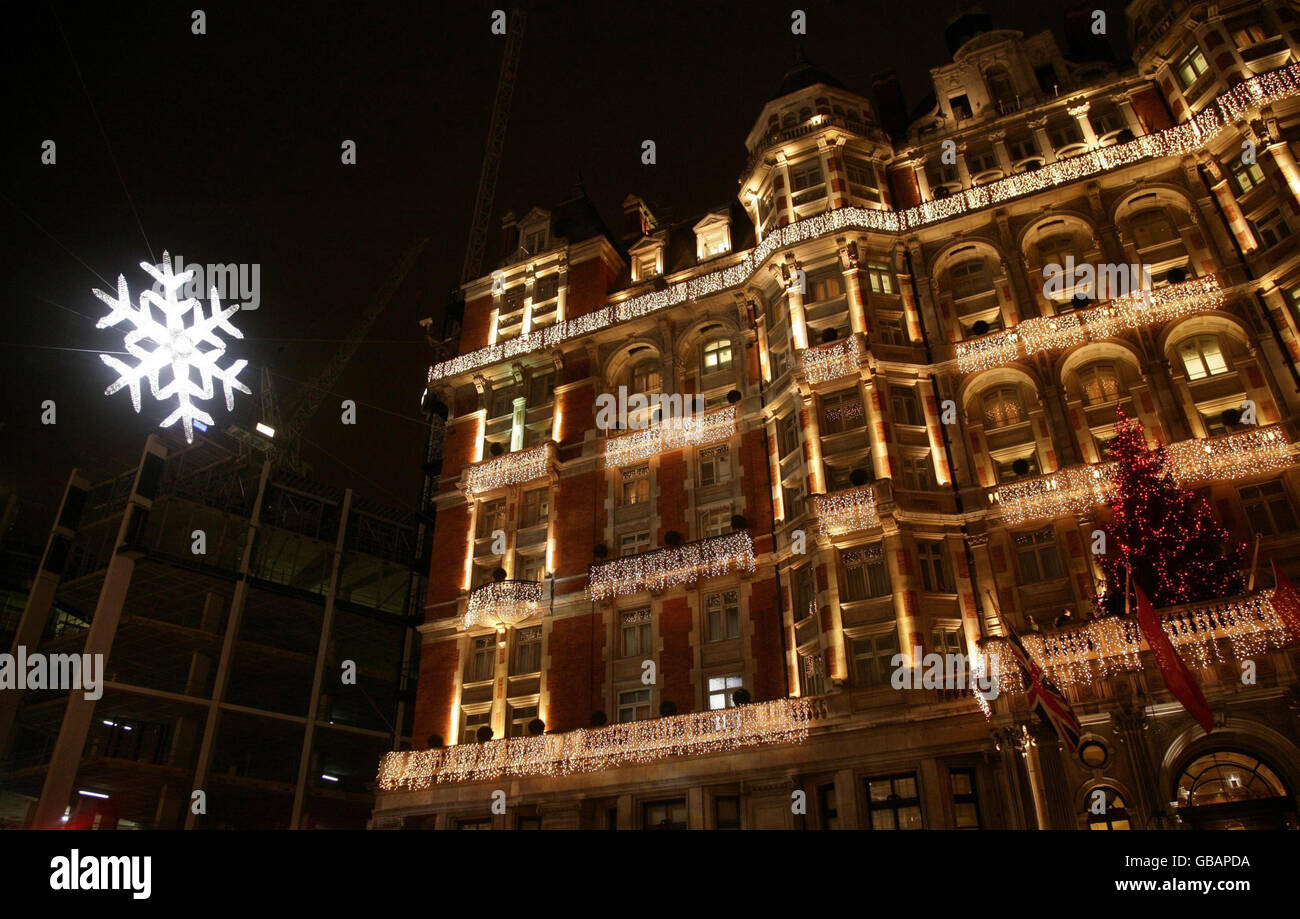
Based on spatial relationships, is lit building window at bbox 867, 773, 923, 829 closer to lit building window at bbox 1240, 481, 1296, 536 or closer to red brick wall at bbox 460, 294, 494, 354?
lit building window at bbox 1240, 481, 1296, 536

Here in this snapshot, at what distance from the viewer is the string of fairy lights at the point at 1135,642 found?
23938mm

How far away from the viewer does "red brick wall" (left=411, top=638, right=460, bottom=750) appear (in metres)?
38.2

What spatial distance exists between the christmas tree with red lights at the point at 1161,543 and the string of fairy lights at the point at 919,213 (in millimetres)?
9213

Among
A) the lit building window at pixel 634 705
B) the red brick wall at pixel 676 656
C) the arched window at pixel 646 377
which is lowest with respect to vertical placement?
the lit building window at pixel 634 705

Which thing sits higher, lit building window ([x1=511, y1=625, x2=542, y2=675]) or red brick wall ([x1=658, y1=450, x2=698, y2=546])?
red brick wall ([x1=658, y1=450, x2=698, y2=546])

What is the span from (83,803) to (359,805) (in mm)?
19274

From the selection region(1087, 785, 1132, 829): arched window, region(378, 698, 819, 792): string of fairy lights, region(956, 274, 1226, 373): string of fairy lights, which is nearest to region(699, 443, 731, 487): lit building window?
region(956, 274, 1226, 373): string of fairy lights

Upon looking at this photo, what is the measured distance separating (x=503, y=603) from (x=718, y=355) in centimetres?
1551

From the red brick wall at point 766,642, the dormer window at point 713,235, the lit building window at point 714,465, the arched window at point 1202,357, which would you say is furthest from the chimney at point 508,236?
the arched window at point 1202,357

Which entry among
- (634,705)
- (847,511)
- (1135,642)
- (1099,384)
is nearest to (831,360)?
(847,511)

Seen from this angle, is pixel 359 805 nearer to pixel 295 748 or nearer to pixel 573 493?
pixel 295 748

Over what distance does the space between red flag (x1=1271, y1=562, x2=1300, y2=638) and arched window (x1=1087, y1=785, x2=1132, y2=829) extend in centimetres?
658

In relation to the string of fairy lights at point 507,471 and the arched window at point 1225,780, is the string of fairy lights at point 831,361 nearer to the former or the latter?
the string of fairy lights at point 507,471
